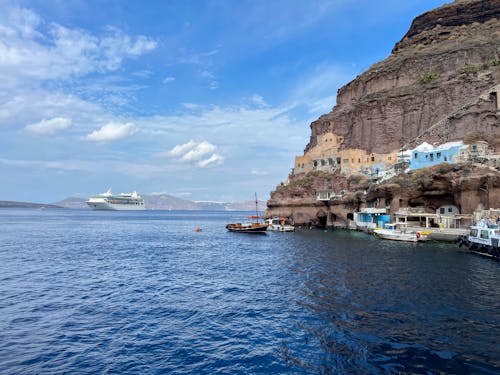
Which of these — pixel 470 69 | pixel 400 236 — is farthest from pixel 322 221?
pixel 470 69

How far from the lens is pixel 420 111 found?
355 feet

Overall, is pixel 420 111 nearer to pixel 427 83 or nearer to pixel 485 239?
pixel 427 83

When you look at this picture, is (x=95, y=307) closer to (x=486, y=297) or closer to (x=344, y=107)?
(x=486, y=297)

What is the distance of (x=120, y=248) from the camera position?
183ft

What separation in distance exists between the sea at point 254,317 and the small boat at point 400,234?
1733 centimetres

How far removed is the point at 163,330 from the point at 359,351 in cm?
1052

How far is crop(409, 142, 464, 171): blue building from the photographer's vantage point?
73000mm

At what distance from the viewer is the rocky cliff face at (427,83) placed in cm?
9912

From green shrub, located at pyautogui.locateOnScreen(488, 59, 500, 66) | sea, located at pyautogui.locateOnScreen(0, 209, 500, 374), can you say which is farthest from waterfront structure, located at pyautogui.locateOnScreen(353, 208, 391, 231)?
green shrub, located at pyautogui.locateOnScreen(488, 59, 500, 66)

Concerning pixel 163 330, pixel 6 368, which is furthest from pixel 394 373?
pixel 6 368

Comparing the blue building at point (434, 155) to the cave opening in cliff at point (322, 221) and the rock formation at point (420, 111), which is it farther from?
the cave opening in cliff at point (322, 221)

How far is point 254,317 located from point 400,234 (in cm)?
4630

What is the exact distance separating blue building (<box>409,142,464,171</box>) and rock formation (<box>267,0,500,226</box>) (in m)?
7.24

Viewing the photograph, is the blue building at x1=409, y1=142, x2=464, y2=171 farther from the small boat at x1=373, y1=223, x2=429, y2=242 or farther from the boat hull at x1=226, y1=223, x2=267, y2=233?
the boat hull at x1=226, y1=223, x2=267, y2=233
